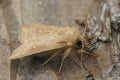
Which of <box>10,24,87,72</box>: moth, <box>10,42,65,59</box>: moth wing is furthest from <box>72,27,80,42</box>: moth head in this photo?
<box>10,42,65,59</box>: moth wing

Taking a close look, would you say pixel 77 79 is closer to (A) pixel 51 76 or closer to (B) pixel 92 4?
(A) pixel 51 76

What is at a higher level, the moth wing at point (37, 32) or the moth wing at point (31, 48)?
the moth wing at point (37, 32)

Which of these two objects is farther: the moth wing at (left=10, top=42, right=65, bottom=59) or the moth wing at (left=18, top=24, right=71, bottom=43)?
the moth wing at (left=18, top=24, right=71, bottom=43)

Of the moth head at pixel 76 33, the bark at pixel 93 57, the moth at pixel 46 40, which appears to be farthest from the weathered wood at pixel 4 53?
the moth head at pixel 76 33

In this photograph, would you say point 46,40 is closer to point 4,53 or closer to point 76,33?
point 76,33

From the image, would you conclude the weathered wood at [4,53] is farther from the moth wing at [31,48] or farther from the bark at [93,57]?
the moth wing at [31,48]

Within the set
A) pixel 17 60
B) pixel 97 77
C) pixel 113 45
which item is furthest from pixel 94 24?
pixel 17 60

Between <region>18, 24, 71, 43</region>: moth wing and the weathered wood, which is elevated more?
<region>18, 24, 71, 43</region>: moth wing

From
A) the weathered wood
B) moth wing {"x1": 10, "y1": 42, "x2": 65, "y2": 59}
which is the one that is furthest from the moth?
the weathered wood

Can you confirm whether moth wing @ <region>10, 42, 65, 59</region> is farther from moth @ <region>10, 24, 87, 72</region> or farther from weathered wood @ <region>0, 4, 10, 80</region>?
weathered wood @ <region>0, 4, 10, 80</region>
